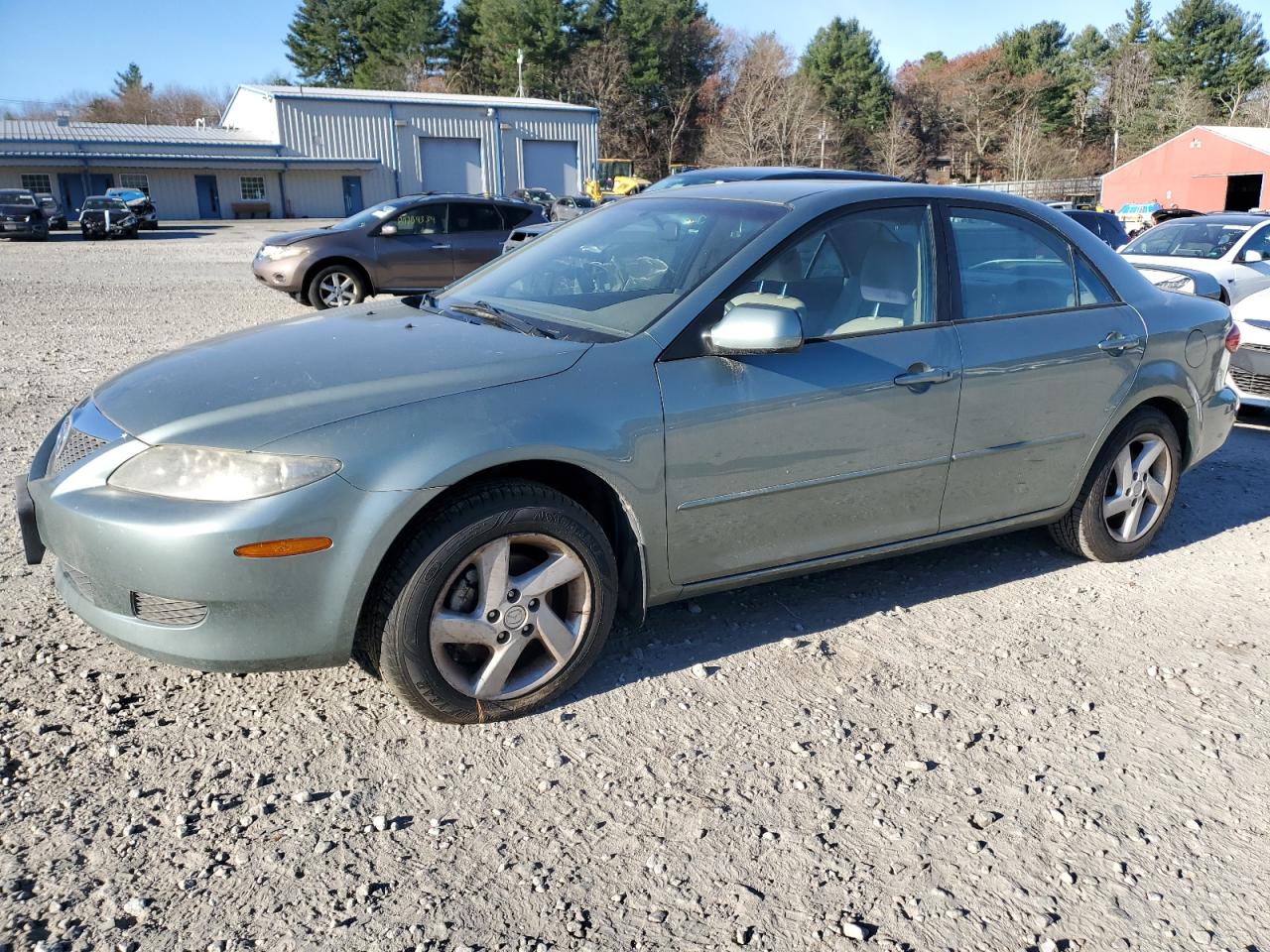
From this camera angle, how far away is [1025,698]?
11.6 ft

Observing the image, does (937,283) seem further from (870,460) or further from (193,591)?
(193,591)

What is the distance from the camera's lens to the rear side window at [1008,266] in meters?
4.11

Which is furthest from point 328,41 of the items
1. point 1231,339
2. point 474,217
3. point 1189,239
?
point 1231,339

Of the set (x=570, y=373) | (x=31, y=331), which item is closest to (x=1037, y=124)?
(x=31, y=331)

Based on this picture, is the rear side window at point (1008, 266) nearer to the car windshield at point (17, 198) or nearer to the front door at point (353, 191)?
the car windshield at point (17, 198)

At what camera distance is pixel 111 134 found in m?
54.3

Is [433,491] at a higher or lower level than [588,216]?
lower

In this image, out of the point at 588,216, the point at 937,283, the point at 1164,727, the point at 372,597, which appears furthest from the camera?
the point at 588,216

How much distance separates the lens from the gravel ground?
96.0 inches

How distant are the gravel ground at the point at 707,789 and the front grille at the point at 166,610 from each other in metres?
0.42

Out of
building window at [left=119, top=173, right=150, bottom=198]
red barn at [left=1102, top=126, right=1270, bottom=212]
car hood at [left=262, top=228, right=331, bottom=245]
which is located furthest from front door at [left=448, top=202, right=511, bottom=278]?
building window at [left=119, top=173, right=150, bottom=198]

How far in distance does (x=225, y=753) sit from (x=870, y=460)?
91.9 inches

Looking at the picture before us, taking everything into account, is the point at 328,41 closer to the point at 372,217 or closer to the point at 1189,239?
the point at 372,217

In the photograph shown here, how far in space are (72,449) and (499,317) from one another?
1.45 m
